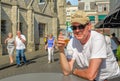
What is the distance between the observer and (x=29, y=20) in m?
33.8

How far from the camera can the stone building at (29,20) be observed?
28.4 m

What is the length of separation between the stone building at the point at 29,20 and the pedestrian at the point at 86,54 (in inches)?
885

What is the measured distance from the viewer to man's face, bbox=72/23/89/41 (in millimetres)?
3422

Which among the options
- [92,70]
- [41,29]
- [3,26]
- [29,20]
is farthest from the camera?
[41,29]

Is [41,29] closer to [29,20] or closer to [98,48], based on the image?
[29,20]

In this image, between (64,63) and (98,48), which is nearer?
(98,48)

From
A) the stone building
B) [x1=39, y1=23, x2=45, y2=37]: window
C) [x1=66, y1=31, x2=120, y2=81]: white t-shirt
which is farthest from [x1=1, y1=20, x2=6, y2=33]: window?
[x1=66, y1=31, x2=120, y2=81]: white t-shirt

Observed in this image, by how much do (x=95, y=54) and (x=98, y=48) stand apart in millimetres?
70

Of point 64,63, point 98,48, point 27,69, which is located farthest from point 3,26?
point 98,48

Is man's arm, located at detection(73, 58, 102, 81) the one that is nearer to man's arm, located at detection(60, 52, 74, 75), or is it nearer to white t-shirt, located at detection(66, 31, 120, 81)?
white t-shirt, located at detection(66, 31, 120, 81)

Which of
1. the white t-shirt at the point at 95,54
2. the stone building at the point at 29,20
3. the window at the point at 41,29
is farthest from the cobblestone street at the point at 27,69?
the window at the point at 41,29

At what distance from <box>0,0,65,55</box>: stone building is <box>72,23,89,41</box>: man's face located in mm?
22756

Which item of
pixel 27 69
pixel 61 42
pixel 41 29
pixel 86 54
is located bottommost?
pixel 41 29

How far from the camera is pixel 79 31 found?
343 cm
